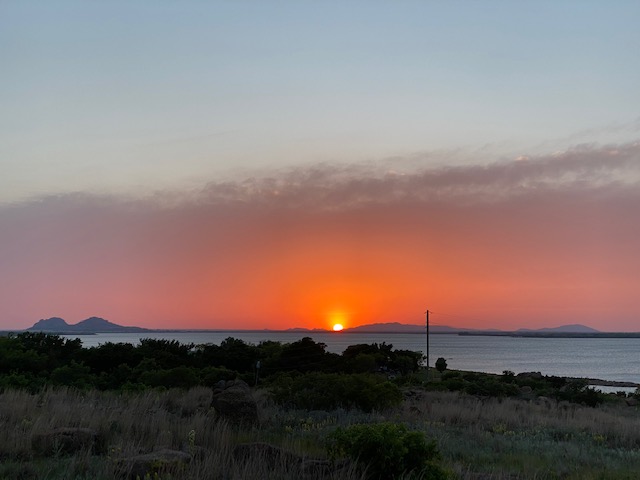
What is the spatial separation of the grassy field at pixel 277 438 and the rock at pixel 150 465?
0.06 metres

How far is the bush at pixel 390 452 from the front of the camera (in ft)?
25.1

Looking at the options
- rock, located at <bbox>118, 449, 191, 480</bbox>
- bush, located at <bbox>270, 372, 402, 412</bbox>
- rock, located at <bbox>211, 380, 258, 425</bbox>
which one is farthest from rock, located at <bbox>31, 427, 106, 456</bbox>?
bush, located at <bbox>270, 372, 402, 412</bbox>

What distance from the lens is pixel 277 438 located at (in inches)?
434

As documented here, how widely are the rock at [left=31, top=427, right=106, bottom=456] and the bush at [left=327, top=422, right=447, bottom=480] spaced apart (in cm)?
385

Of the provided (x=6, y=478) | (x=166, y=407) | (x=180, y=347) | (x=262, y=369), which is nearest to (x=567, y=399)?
(x=262, y=369)

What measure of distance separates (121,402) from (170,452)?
7.93m

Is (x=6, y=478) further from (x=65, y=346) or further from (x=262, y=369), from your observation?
(x=262, y=369)

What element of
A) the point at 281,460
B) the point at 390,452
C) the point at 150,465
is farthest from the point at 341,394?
the point at 150,465

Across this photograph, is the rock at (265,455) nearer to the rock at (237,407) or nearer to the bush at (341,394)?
the rock at (237,407)

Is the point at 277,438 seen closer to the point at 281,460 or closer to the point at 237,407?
the point at 237,407

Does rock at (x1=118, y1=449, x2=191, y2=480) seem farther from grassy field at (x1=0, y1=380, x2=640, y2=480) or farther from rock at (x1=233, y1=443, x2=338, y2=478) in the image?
rock at (x1=233, y1=443, x2=338, y2=478)

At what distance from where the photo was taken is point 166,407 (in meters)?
14.7

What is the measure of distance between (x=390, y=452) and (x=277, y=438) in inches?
152

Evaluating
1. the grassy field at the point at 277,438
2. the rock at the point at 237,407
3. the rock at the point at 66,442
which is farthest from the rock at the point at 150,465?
the rock at the point at 237,407
